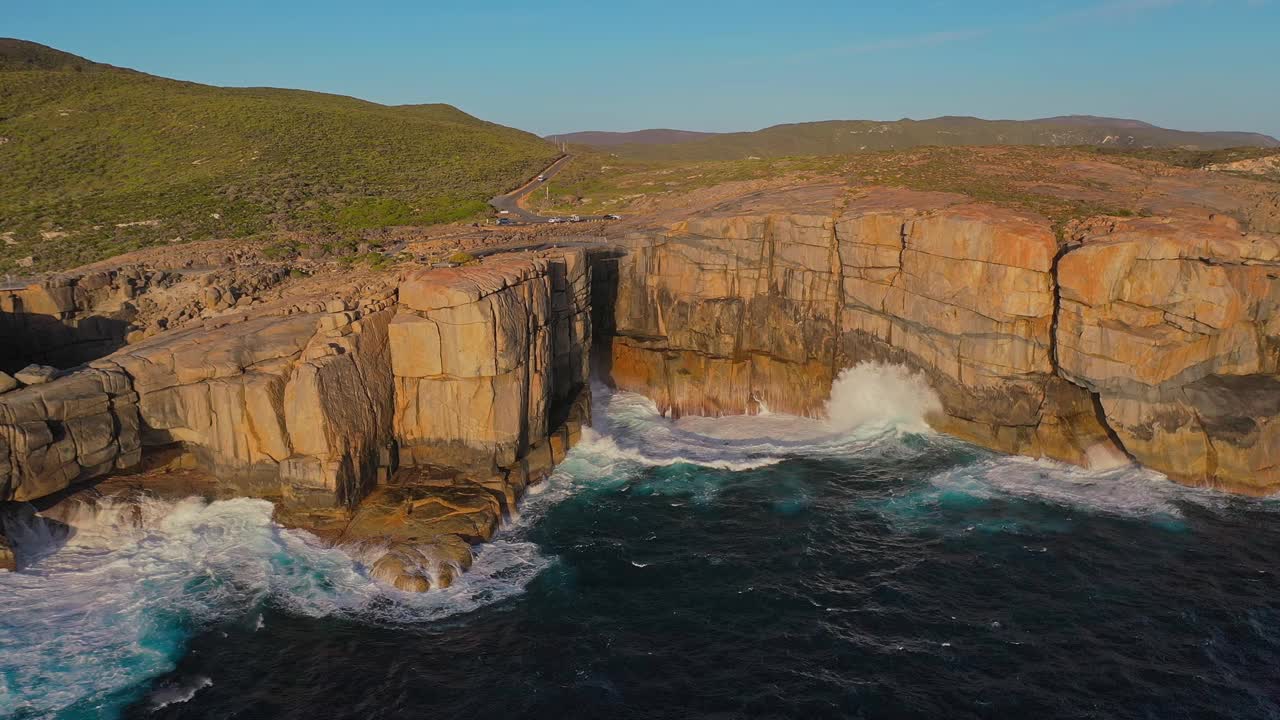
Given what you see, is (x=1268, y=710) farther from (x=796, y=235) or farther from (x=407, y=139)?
(x=407, y=139)

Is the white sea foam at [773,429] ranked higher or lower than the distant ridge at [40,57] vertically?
lower

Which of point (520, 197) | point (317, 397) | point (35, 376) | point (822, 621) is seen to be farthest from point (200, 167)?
point (822, 621)

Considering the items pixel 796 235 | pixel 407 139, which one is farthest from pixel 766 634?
pixel 407 139

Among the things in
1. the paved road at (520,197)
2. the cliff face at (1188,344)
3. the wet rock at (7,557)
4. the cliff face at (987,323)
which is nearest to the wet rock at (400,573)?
the wet rock at (7,557)

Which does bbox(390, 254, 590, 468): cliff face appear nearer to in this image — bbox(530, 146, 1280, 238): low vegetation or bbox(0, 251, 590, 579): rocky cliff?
bbox(0, 251, 590, 579): rocky cliff

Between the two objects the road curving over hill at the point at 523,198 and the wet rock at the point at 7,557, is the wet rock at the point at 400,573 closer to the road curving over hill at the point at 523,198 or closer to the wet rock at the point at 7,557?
the wet rock at the point at 7,557
